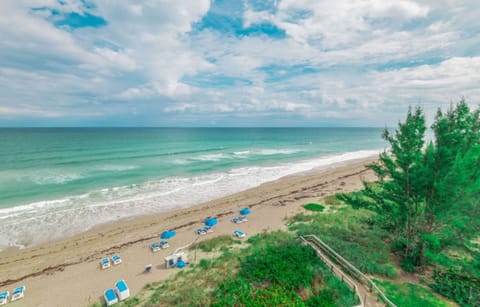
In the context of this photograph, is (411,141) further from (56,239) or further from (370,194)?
(56,239)

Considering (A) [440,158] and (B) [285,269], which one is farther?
(B) [285,269]

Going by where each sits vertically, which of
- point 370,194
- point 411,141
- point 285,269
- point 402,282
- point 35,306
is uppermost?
point 411,141

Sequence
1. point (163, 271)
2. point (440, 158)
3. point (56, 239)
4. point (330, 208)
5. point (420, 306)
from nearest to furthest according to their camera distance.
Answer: point (420, 306) → point (440, 158) → point (163, 271) → point (56, 239) → point (330, 208)

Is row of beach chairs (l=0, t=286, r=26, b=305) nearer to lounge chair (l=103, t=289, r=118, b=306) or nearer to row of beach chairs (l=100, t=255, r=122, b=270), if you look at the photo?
row of beach chairs (l=100, t=255, r=122, b=270)

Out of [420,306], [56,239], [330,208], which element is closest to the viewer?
[420,306]

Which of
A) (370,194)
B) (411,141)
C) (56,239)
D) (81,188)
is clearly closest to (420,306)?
(370,194)

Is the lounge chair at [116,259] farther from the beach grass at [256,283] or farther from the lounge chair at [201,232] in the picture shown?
the lounge chair at [201,232]

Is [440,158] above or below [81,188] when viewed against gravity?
above

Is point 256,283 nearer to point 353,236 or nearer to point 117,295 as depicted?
point 117,295
